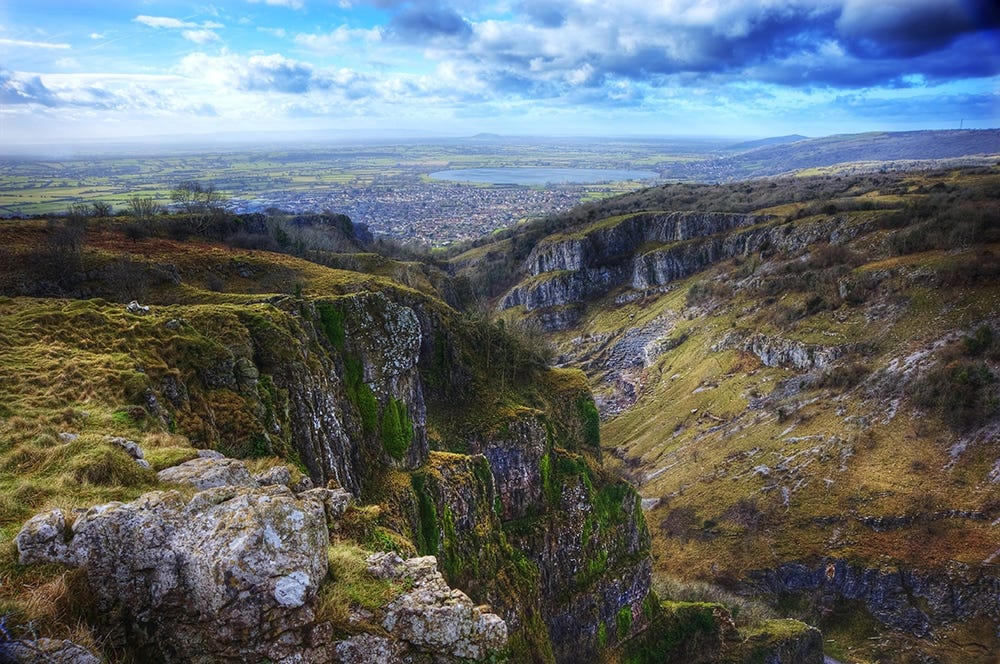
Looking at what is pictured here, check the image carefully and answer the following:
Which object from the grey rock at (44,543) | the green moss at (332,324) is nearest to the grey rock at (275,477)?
the grey rock at (44,543)

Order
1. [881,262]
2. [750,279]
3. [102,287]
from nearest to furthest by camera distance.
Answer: [102,287] → [881,262] → [750,279]

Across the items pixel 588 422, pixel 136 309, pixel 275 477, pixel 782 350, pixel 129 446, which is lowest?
pixel 782 350

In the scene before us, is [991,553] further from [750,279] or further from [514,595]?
[750,279]

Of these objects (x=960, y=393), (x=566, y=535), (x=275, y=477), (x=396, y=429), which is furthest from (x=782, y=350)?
(x=275, y=477)

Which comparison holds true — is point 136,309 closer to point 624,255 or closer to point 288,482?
point 288,482

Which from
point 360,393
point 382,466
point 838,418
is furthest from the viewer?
point 838,418

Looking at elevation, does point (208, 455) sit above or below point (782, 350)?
above

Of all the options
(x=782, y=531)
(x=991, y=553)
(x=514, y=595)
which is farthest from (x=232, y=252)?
(x=991, y=553)
